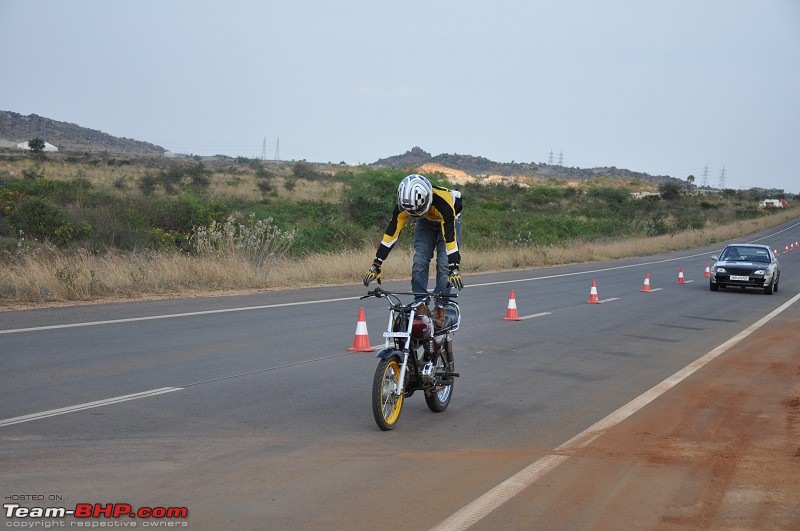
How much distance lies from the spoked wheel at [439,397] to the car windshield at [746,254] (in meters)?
20.4

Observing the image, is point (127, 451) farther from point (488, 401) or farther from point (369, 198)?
point (369, 198)

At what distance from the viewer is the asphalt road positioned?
5848mm

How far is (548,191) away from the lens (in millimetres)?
102750

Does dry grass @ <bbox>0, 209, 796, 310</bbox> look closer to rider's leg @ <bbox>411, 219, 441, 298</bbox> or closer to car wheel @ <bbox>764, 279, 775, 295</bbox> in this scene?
rider's leg @ <bbox>411, 219, 441, 298</bbox>

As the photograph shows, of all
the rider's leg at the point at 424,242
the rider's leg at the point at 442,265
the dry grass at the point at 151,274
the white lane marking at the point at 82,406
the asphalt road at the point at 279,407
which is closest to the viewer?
the asphalt road at the point at 279,407

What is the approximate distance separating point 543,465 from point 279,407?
278cm

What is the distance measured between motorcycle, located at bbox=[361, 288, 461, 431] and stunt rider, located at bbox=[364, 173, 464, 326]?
0.20 meters

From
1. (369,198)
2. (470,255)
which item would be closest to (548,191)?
(369,198)

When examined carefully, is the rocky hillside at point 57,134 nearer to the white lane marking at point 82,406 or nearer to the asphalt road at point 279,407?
the asphalt road at point 279,407

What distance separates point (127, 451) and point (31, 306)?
9738 mm

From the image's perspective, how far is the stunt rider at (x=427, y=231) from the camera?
325 inches

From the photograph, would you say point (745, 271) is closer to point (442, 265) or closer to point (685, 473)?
point (442, 265)

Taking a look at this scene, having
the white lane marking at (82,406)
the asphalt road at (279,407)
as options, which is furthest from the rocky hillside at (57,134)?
the white lane marking at (82,406)

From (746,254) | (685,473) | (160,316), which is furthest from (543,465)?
(746,254)
